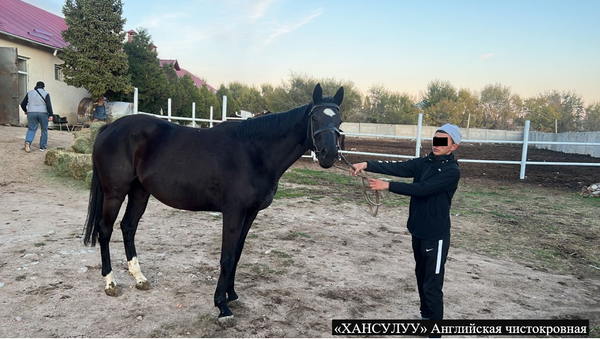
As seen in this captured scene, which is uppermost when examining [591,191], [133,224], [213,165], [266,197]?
[213,165]

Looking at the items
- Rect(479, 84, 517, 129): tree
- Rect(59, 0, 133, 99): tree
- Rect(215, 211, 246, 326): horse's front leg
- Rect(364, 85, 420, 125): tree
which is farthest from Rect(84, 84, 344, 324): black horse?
Rect(479, 84, 517, 129): tree

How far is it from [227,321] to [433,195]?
1.93 metres

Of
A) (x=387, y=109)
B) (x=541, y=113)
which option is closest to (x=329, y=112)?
(x=387, y=109)

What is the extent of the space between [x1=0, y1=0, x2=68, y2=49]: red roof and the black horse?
15285 millimetres

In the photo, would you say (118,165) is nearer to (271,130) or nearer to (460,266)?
(271,130)

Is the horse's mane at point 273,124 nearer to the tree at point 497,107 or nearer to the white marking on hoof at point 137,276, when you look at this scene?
the white marking on hoof at point 137,276

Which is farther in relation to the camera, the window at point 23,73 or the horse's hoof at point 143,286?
the window at point 23,73

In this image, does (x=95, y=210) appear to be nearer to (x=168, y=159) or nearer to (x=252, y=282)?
(x=168, y=159)

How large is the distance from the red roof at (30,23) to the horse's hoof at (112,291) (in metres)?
15.8

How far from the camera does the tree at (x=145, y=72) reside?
20.7 m

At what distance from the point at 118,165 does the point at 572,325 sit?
14.0ft

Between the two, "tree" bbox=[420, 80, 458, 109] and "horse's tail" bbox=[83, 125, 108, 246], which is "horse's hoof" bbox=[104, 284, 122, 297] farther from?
"tree" bbox=[420, 80, 458, 109]

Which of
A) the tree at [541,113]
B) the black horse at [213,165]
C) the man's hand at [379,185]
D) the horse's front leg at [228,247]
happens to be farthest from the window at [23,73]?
the tree at [541,113]

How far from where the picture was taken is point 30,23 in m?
17.5
